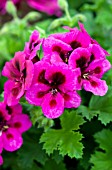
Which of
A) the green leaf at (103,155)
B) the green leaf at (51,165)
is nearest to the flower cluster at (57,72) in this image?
the green leaf at (103,155)

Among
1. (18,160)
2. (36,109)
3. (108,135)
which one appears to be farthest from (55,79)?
(18,160)

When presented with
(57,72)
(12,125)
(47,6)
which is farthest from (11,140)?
(47,6)

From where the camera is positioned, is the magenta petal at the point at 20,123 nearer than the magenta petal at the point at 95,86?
No

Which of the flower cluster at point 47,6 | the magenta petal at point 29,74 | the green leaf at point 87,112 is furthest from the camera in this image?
the flower cluster at point 47,6

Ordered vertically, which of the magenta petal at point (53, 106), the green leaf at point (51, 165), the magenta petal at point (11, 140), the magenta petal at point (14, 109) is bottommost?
the green leaf at point (51, 165)

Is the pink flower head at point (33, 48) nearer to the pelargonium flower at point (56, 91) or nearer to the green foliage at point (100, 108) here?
the pelargonium flower at point (56, 91)

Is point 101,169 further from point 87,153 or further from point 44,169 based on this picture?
point 44,169

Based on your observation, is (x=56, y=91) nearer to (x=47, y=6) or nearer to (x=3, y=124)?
(x=3, y=124)

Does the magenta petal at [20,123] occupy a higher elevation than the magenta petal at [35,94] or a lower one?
lower
